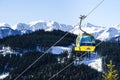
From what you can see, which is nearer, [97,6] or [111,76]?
[97,6]

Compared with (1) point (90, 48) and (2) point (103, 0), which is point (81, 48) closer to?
(1) point (90, 48)

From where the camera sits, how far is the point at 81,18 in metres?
21.9

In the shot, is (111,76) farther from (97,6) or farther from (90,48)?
(97,6)

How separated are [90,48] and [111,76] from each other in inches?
800

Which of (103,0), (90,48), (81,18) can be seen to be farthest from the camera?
(90,48)

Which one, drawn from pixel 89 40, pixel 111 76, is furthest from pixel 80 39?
pixel 111 76

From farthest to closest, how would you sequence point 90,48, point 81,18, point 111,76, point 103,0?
point 111,76, point 90,48, point 81,18, point 103,0

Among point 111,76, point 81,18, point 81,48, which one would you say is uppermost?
point 81,18

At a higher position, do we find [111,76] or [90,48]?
[90,48]

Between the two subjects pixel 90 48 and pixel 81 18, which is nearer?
pixel 81 18

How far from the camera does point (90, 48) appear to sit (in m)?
25.1

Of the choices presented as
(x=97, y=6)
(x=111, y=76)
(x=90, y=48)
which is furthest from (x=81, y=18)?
(x=111, y=76)

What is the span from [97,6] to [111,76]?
25616mm

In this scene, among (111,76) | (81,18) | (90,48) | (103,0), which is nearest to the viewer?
(103,0)
